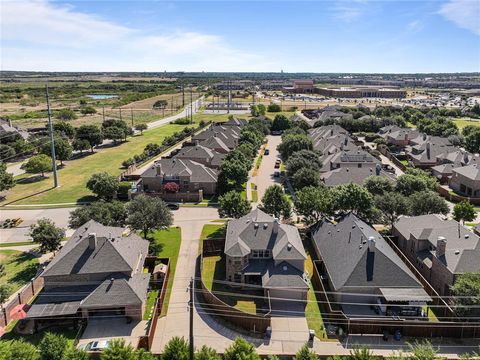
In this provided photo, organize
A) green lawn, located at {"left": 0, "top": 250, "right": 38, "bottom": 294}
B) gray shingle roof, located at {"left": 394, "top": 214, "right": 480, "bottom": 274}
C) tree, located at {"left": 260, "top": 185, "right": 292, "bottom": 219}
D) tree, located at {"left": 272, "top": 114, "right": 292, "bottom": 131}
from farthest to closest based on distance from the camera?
tree, located at {"left": 272, "top": 114, "right": 292, "bottom": 131} < tree, located at {"left": 260, "top": 185, "right": 292, "bottom": 219} < green lawn, located at {"left": 0, "top": 250, "right": 38, "bottom": 294} < gray shingle roof, located at {"left": 394, "top": 214, "right": 480, "bottom": 274}

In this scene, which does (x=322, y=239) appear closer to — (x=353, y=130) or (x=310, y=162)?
(x=310, y=162)

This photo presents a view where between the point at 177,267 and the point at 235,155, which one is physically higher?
the point at 235,155

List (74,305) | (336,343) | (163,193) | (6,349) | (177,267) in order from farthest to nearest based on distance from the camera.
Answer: (163,193), (177,267), (74,305), (336,343), (6,349)

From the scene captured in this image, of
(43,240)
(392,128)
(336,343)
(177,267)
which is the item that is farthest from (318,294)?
(392,128)

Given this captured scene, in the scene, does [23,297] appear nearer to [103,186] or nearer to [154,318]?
[154,318]

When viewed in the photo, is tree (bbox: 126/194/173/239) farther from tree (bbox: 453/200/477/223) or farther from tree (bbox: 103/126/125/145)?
Answer: tree (bbox: 103/126/125/145)

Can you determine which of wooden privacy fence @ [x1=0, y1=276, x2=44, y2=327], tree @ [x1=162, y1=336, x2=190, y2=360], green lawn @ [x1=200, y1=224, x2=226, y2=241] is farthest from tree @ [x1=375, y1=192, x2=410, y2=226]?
wooden privacy fence @ [x1=0, y1=276, x2=44, y2=327]
